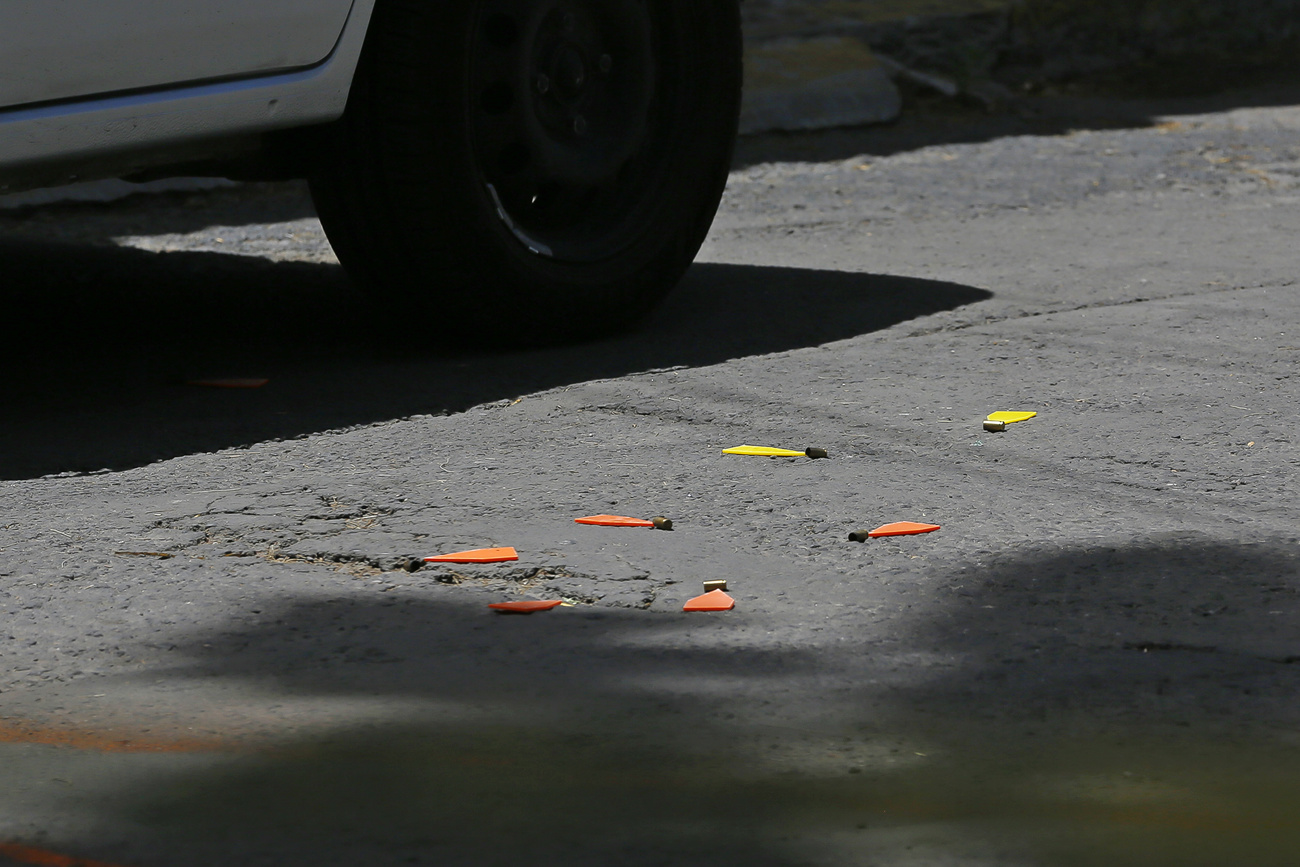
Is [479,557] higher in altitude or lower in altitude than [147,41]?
lower

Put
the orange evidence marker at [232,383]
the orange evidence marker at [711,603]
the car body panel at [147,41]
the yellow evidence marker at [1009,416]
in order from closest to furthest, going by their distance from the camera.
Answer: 1. the orange evidence marker at [711,603]
2. the car body panel at [147,41]
3. the yellow evidence marker at [1009,416]
4. the orange evidence marker at [232,383]

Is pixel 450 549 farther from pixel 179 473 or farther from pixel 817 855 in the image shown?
pixel 817 855

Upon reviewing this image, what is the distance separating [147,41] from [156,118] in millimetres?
147

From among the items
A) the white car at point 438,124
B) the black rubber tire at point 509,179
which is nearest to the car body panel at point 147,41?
the white car at point 438,124

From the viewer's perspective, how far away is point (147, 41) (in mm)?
3186

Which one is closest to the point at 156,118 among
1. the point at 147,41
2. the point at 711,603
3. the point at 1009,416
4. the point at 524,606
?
the point at 147,41

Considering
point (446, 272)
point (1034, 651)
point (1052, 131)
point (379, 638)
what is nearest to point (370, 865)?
point (379, 638)

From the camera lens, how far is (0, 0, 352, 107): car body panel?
9.91 ft

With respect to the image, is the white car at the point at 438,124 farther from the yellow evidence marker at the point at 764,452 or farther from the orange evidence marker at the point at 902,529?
Result: the orange evidence marker at the point at 902,529

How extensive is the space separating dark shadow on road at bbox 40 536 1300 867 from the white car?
1.29 metres

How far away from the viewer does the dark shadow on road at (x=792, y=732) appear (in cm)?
→ 171

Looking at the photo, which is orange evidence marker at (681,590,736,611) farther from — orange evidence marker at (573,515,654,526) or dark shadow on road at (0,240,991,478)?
dark shadow on road at (0,240,991,478)

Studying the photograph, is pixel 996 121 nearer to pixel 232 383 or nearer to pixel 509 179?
pixel 509 179

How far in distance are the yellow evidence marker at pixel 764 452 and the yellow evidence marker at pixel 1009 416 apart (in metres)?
0.44
